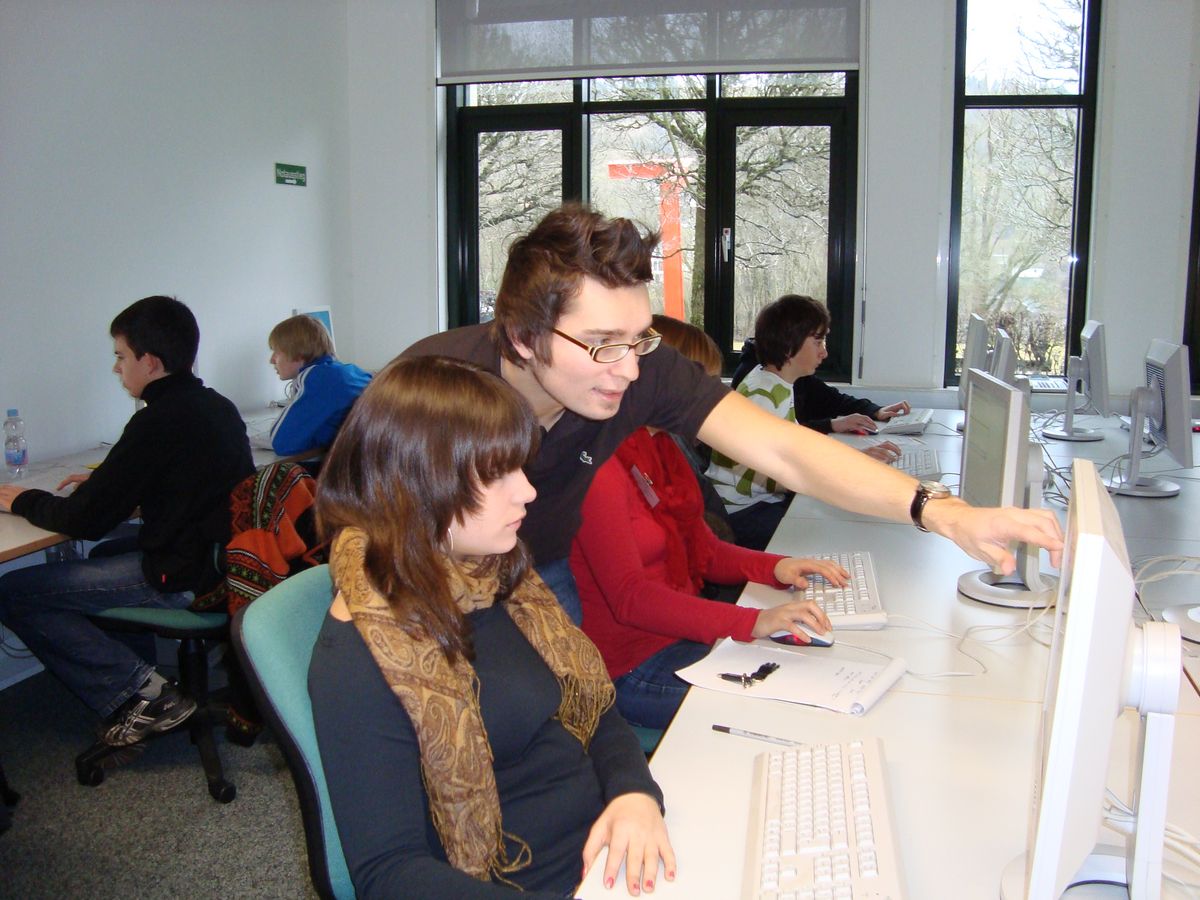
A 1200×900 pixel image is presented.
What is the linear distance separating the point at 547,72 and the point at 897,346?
226 centimetres

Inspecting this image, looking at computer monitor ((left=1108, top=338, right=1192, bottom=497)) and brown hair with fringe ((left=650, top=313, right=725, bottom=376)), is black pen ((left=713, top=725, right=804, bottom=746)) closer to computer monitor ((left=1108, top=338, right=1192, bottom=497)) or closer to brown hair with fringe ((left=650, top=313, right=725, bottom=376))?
brown hair with fringe ((left=650, top=313, right=725, bottom=376))

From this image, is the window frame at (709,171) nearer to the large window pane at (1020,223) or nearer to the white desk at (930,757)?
the large window pane at (1020,223)

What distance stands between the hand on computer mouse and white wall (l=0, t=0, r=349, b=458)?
2.76 meters

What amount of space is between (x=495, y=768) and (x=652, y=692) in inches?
27.3

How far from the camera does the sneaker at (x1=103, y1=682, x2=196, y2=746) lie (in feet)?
8.84

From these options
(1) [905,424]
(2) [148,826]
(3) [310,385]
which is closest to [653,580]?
(2) [148,826]

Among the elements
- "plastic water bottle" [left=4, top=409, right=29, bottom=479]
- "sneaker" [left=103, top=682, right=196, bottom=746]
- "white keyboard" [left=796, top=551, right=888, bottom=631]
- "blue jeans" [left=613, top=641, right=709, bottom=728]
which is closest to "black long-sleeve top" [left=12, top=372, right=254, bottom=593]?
"sneaker" [left=103, top=682, right=196, bottom=746]

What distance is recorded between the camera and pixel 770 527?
3.17 m

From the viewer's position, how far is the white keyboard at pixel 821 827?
0.96 m

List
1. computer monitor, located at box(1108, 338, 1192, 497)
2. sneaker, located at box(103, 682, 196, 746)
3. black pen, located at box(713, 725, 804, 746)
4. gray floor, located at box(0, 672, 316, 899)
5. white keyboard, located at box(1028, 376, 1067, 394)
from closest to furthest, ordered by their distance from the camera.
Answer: black pen, located at box(713, 725, 804, 746)
gray floor, located at box(0, 672, 316, 899)
sneaker, located at box(103, 682, 196, 746)
computer monitor, located at box(1108, 338, 1192, 497)
white keyboard, located at box(1028, 376, 1067, 394)

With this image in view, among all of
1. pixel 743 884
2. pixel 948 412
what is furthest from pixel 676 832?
pixel 948 412

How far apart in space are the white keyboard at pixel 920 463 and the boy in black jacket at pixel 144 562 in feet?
6.68

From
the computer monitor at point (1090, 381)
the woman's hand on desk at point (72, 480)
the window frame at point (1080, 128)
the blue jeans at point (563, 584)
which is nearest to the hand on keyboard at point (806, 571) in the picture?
the blue jeans at point (563, 584)

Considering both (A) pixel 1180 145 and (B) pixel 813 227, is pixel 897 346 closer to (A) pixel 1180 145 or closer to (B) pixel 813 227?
(B) pixel 813 227
